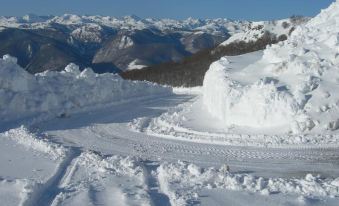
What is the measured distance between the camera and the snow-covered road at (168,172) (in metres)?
14.9

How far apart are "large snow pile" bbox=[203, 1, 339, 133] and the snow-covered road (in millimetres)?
3309

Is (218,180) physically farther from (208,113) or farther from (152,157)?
(208,113)

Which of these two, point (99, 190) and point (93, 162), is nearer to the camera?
point (99, 190)

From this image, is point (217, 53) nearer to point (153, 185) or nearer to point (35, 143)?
point (35, 143)

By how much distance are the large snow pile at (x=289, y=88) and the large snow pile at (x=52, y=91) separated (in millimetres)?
9435

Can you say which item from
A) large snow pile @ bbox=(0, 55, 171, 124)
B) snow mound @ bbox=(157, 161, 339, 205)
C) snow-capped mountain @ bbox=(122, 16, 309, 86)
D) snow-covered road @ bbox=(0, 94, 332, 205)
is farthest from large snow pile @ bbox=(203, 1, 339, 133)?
snow-capped mountain @ bbox=(122, 16, 309, 86)

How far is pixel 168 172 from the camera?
17562 mm

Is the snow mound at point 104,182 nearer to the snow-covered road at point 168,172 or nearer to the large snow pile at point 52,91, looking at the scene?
the snow-covered road at point 168,172

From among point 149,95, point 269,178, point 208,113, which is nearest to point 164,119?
point 208,113

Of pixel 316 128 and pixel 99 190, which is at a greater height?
pixel 316 128

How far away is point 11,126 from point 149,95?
2508 centimetres

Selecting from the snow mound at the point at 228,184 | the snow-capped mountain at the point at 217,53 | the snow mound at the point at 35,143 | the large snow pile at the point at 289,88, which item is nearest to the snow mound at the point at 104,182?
the snow mound at the point at 228,184

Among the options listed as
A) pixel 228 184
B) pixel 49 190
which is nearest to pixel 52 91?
pixel 49 190

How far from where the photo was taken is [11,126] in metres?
29.7
